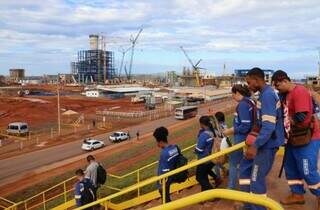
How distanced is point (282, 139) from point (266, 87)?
65cm

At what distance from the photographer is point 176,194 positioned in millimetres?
9727

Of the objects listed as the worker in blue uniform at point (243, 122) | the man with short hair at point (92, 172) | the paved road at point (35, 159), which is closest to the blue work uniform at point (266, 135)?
the worker in blue uniform at point (243, 122)

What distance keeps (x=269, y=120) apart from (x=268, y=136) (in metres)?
0.18

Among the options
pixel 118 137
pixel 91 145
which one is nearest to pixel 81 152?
pixel 91 145

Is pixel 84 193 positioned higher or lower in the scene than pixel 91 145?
higher

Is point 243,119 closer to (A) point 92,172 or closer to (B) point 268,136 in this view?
(B) point 268,136

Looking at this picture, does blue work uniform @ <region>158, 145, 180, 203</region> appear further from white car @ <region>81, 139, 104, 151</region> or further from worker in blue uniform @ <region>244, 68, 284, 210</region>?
white car @ <region>81, 139, 104, 151</region>

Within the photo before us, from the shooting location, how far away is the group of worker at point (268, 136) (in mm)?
5469

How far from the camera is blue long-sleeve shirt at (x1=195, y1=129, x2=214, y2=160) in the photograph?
7.76 metres

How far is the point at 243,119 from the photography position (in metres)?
6.38

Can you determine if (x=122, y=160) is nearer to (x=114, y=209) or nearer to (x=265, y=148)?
(x=114, y=209)

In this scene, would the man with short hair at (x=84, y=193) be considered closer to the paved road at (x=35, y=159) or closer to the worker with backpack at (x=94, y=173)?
the worker with backpack at (x=94, y=173)

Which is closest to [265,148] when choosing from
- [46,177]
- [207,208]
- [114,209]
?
[207,208]

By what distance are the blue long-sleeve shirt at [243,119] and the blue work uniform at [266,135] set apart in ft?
1.93
